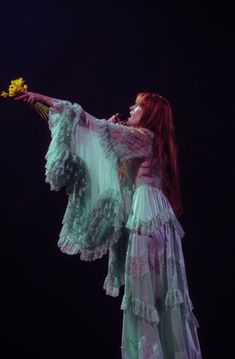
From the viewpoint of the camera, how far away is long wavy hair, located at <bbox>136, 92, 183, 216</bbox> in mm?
2166

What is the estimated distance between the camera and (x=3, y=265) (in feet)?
9.12

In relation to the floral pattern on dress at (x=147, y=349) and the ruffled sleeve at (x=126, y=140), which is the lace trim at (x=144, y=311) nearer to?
the floral pattern on dress at (x=147, y=349)

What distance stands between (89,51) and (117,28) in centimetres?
23

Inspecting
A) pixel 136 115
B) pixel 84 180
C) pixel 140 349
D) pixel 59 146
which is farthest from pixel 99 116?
pixel 140 349

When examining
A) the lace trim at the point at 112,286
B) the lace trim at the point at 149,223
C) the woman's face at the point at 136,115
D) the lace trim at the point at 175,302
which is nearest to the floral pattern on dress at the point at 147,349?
the lace trim at the point at 175,302

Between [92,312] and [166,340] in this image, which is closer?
[166,340]

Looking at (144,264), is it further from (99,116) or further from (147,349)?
(99,116)

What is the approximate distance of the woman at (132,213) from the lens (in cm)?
195

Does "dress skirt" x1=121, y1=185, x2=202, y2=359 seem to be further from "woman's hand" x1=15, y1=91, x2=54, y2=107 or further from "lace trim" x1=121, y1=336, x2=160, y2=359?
"woman's hand" x1=15, y1=91, x2=54, y2=107

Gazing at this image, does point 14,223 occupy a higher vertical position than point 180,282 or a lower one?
higher

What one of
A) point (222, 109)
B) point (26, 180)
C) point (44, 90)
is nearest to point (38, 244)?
point (26, 180)

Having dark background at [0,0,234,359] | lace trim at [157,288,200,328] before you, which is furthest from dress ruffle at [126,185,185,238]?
dark background at [0,0,234,359]

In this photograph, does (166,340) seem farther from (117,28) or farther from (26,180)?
(117,28)

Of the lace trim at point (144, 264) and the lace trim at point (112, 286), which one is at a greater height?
the lace trim at point (144, 264)
